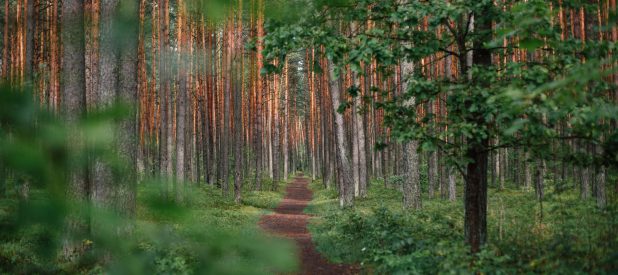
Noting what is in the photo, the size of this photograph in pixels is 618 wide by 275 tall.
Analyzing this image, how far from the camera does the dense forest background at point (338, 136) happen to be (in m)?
0.86

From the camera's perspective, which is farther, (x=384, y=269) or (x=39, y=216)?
(x=384, y=269)

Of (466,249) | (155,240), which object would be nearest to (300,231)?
(466,249)

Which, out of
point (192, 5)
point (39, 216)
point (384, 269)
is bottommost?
point (384, 269)

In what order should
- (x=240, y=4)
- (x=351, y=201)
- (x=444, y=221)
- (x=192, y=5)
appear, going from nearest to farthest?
(x=192, y=5), (x=240, y=4), (x=444, y=221), (x=351, y=201)

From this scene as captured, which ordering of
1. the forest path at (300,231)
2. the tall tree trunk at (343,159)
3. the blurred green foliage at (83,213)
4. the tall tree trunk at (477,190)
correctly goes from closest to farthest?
1. the blurred green foliage at (83,213)
2. the tall tree trunk at (477,190)
3. the forest path at (300,231)
4. the tall tree trunk at (343,159)

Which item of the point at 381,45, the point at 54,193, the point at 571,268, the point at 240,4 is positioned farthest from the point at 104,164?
the point at 571,268

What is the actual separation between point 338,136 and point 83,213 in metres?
16.9

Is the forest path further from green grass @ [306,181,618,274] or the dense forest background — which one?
the dense forest background

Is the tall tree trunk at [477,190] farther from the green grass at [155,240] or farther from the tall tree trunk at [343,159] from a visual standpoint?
the tall tree trunk at [343,159]

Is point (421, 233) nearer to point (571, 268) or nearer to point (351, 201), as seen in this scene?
point (571, 268)

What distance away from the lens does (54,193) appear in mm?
835

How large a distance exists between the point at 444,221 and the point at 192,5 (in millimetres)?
10406

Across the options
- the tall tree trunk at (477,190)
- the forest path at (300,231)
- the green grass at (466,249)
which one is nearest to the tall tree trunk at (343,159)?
the forest path at (300,231)

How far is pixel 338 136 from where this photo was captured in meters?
17.7
